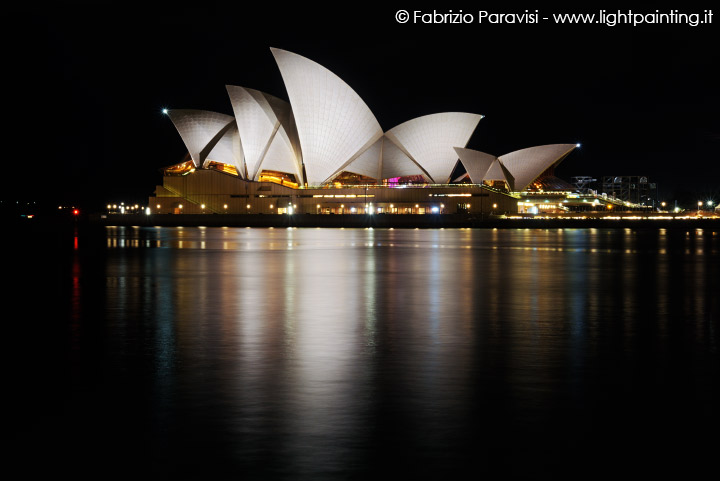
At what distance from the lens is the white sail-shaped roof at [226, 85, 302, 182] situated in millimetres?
70438

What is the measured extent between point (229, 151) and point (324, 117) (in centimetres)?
1400

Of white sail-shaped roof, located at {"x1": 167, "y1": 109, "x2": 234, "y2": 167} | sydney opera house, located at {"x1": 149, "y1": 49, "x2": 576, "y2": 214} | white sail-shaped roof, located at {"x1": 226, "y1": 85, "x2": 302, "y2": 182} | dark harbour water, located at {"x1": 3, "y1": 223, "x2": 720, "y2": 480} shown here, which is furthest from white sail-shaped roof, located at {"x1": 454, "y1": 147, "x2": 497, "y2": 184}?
dark harbour water, located at {"x1": 3, "y1": 223, "x2": 720, "y2": 480}

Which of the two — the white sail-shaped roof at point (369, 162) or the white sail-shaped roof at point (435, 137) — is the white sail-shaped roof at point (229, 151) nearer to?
the white sail-shaped roof at point (369, 162)

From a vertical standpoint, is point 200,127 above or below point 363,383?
above

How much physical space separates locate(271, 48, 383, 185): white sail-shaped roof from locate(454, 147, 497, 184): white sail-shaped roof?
881 cm

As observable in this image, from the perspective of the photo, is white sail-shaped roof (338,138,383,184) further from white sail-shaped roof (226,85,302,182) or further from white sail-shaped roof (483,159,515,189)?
white sail-shaped roof (483,159,515,189)

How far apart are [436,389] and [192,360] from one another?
2.66 metres

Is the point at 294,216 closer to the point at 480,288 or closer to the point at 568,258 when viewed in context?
the point at 568,258

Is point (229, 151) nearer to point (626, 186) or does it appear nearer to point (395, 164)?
point (395, 164)

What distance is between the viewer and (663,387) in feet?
20.9

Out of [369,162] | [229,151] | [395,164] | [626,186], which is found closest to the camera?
[369,162]

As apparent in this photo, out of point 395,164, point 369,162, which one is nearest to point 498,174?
point 395,164

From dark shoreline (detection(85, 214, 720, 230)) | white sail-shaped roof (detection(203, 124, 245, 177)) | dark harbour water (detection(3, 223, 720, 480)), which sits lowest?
dark harbour water (detection(3, 223, 720, 480))

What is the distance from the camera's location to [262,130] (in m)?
72.6
